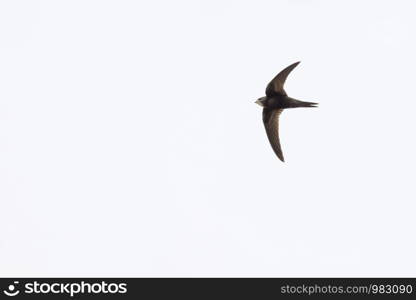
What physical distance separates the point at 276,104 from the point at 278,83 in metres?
0.70

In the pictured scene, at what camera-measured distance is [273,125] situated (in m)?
15.4

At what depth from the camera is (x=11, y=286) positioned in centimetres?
2017

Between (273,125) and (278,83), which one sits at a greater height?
(278,83)

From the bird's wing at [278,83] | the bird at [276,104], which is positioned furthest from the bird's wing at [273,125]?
the bird's wing at [278,83]

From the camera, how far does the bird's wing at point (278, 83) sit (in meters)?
14.1

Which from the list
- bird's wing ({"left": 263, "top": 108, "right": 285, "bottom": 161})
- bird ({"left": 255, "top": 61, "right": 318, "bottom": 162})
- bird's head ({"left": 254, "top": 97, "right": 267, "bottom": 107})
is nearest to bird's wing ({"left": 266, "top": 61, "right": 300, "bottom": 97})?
bird ({"left": 255, "top": 61, "right": 318, "bottom": 162})

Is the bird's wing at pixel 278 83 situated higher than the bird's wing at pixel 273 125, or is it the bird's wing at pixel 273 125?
the bird's wing at pixel 278 83

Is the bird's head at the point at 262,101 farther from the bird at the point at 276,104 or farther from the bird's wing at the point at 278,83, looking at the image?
the bird's wing at the point at 278,83

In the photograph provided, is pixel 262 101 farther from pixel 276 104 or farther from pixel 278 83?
pixel 278 83

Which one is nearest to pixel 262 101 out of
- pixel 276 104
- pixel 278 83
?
pixel 276 104

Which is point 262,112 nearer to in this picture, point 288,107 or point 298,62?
point 288,107

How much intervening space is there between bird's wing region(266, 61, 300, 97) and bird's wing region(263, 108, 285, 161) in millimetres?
687

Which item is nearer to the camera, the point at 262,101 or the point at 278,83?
the point at 278,83

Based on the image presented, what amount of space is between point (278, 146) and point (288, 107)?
1.17m
